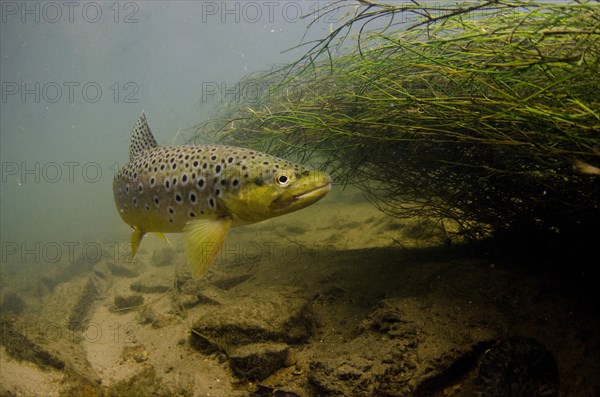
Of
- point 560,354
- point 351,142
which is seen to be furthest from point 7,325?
point 560,354

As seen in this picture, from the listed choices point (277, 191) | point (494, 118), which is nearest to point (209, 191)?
point (277, 191)

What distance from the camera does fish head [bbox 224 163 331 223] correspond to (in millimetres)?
3252

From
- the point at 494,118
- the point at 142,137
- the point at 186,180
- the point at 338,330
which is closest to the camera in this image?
the point at 494,118

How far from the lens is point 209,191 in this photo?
11.7 ft

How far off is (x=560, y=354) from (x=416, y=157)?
8.00ft

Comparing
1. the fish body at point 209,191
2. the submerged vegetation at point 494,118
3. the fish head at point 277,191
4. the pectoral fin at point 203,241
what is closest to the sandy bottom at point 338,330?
the submerged vegetation at point 494,118

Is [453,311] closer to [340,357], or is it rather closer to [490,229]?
[340,357]

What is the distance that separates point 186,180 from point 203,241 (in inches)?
31.3

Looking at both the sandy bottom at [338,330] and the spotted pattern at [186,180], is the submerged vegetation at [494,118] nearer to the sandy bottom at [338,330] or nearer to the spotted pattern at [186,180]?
the sandy bottom at [338,330]

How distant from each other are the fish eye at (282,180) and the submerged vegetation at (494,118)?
102 cm

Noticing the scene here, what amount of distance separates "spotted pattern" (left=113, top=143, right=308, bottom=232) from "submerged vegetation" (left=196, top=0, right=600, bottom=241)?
1102mm

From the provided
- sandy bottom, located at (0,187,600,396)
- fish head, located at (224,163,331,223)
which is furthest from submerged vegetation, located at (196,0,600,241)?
fish head, located at (224,163,331,223)

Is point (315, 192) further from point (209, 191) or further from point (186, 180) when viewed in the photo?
point (186, 180)

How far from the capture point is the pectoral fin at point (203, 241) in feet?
10.8
